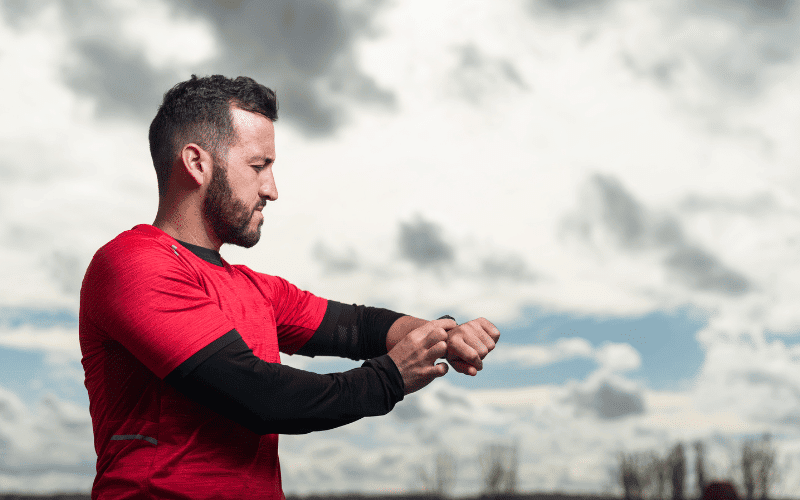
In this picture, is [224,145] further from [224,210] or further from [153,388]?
[153,388]

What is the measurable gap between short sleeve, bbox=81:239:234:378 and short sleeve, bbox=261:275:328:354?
1.07m

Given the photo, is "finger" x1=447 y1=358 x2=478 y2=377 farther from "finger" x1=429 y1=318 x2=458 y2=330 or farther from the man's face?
the man's face

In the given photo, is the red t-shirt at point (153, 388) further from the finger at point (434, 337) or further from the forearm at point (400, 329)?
the forearm at point (400, 329)

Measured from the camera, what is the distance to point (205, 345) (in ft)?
8.67

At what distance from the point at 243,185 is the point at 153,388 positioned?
1115mm

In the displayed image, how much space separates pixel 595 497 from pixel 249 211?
1405 inches

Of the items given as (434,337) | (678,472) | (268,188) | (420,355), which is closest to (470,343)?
(434,337)

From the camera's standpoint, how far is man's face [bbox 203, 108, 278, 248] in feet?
11.0

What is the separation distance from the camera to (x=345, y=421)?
2801mm

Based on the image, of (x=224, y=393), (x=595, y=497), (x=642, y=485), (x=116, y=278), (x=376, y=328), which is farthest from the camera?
(x=642, y=485)

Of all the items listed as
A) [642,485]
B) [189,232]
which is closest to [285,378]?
[189,232]

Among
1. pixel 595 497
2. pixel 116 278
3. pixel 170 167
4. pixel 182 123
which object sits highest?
pixel 182 123

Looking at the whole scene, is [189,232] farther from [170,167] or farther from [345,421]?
[345,421]

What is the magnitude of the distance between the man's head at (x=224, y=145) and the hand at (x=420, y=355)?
3.47ft
